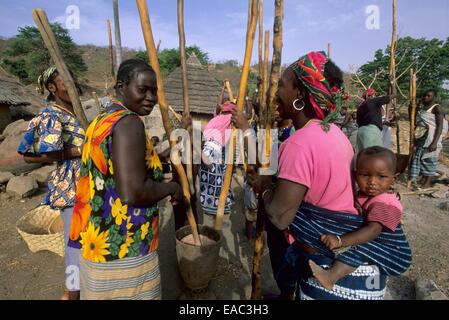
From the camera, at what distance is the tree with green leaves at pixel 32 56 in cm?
1866

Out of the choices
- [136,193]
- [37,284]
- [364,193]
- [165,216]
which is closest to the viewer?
[136,193]

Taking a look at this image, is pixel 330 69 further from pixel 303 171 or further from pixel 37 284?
pixel 37 284

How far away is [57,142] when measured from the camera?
200 cm

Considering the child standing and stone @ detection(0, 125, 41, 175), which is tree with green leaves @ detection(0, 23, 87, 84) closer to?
stone @ detection(0, 125, 41, 175)

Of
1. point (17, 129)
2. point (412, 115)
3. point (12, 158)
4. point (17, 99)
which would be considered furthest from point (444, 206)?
point (17, 99)

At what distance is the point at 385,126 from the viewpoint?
5.37 m

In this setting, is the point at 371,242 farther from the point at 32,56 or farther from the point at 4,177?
the point at 32,56

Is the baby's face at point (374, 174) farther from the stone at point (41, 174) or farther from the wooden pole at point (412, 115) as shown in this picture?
the stone at point (41, 174)

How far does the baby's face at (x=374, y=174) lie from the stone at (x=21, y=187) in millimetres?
5941

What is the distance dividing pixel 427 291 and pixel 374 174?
6.53 ft

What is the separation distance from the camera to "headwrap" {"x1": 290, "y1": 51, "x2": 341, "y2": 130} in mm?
1354
